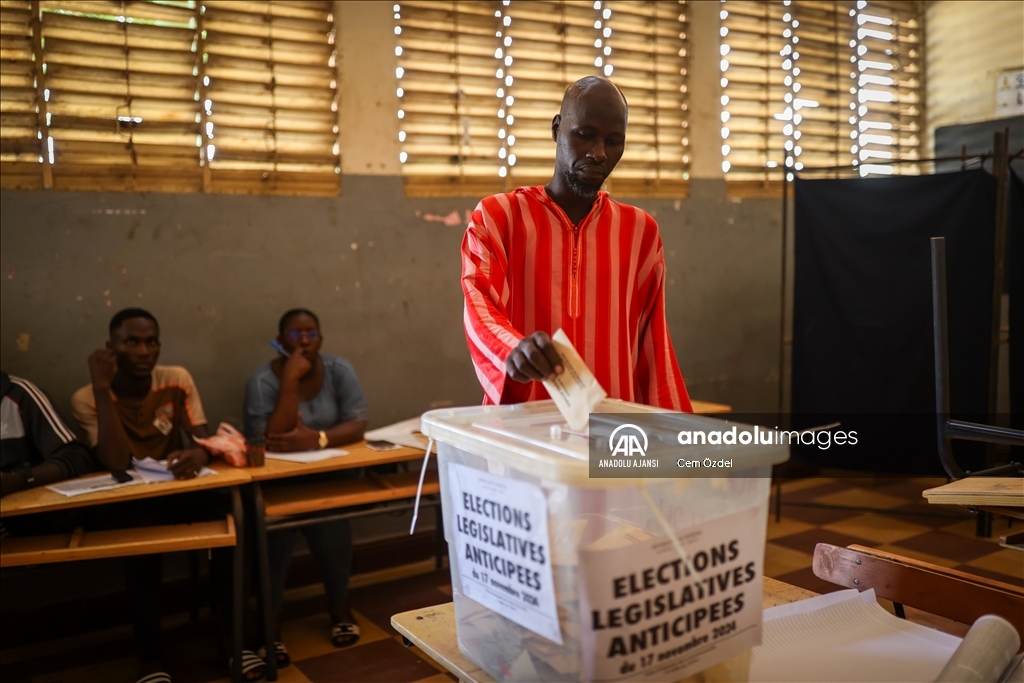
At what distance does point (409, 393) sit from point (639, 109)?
7.00ft

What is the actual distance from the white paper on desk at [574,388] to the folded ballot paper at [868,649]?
51cm

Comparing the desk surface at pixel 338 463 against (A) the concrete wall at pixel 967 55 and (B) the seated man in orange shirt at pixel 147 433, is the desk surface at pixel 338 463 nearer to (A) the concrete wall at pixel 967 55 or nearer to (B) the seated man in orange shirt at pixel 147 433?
(B) the seated man in orange shirt at pixel 147 433

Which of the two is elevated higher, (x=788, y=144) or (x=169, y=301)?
(x=788, y=144)

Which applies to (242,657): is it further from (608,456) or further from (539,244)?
(608,456)

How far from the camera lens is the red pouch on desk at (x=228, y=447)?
3.17 metres

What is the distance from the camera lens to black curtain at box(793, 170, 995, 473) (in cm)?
414

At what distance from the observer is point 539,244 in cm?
169

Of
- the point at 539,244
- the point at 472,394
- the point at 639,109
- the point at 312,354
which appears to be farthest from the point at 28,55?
the point at 639,109

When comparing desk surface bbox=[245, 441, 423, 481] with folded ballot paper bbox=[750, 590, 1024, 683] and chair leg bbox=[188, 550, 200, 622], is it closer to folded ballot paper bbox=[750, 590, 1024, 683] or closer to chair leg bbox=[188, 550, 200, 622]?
chair leg bbox=[188, 550, 200, 622]

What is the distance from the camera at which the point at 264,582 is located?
3.01 meters

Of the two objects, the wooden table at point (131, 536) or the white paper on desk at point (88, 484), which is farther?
the white paper on desk at point (88, 484)

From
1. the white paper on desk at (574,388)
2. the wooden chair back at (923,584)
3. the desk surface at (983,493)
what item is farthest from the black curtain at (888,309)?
the white paper on desk at (574,388)

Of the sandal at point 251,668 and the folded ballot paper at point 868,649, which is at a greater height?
the folded ballot paper at point 868,649

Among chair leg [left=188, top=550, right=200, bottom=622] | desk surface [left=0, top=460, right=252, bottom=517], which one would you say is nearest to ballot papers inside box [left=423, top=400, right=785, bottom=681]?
desk surface [left=0, top=460, right=252, bottom=517]
